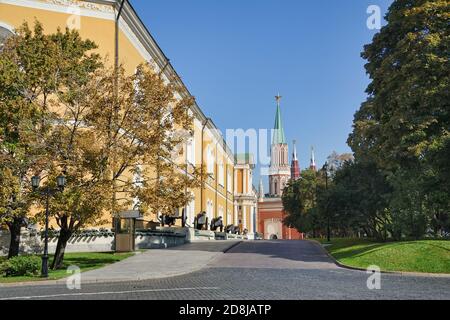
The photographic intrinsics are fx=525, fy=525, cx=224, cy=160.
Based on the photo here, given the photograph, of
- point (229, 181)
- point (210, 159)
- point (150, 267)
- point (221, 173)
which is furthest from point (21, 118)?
point (229, 181)

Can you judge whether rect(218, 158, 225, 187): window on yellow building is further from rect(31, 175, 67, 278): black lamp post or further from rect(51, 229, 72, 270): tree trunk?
rect(31, 175, 67, 278): black lamp post

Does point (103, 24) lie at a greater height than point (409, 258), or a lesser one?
greater

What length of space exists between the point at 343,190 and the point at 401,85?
1588 centimetres

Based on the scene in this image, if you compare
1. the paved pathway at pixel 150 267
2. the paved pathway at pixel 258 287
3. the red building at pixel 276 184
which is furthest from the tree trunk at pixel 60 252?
the red building at pixel 276 184

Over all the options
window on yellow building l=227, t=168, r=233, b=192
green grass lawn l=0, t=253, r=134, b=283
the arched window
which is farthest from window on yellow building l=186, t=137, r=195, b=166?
window on yellow building l=227, t=168, r=233, b=192

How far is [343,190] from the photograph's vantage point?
41688 mm

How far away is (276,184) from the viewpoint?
16412cm

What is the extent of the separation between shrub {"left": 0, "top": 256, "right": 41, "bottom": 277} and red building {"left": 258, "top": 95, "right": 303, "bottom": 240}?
4605 inches

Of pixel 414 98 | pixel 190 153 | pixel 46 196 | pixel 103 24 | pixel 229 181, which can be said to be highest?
pixel 103 24

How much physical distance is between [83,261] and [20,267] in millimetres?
5130

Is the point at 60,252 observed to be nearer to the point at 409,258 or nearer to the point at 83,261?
the point at 83,261

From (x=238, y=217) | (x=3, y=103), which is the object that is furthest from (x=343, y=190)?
(x=238, y=217)

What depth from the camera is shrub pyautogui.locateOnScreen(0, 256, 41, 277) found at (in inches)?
802
